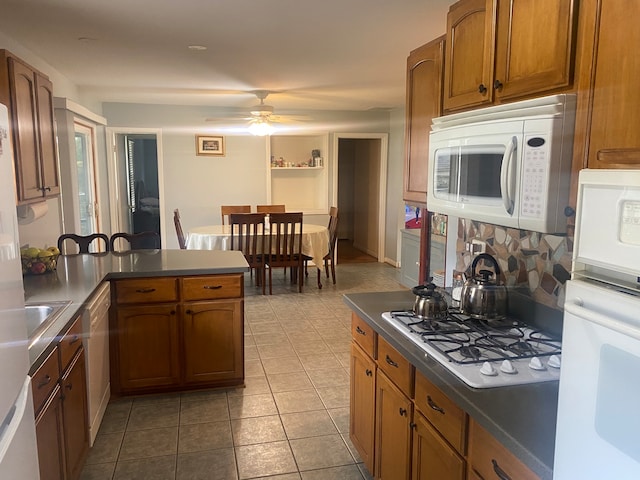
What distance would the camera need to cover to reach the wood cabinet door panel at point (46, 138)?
297cm

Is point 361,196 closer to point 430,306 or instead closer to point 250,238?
point 250,238

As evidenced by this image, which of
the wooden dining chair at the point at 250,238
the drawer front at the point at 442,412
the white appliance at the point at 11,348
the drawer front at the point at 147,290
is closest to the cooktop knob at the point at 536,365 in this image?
the drawer front at the point at 442,412

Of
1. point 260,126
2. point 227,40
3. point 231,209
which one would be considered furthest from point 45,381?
point 231,209

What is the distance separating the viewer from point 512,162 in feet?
5.10

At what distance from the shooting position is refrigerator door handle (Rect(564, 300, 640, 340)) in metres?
0.82

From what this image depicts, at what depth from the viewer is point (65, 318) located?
2.16 meters

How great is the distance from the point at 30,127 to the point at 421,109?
217 centimetres

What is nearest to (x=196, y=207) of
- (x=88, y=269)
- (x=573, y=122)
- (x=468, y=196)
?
(x=88, y=269)

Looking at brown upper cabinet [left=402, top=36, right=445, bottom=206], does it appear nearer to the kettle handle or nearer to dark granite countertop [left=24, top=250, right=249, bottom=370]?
the kettle handle

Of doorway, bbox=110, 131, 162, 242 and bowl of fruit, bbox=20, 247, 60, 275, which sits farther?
doorway, bbox=110, 131, 162, 242

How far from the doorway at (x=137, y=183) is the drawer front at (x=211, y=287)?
4076 millimetres

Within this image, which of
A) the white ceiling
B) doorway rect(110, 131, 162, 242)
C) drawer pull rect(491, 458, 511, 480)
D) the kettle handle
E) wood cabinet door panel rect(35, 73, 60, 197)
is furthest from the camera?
doorway rect(110, 131, 162, 242)

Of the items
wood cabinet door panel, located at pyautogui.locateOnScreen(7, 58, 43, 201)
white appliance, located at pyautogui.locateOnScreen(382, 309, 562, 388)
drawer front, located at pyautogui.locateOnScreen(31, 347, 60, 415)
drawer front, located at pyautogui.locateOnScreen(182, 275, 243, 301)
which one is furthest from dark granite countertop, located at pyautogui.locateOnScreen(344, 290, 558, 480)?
wood cabinet door panel, located at pyautogui.locateOnScreen(7, 58, 43, 201)

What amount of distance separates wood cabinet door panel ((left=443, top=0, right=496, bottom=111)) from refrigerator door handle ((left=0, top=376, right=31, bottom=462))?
5.86ft
